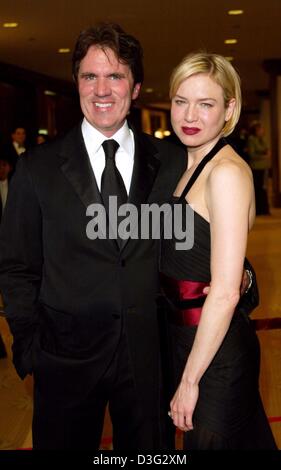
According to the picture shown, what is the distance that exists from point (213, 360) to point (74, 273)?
48cm

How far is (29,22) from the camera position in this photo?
1150cm

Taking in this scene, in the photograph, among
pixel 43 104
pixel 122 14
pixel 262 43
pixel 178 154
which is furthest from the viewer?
pixel 43 104

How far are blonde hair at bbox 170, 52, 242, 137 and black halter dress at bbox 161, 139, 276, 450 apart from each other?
0.14 meters

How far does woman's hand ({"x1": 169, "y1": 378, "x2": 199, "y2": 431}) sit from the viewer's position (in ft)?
6.52

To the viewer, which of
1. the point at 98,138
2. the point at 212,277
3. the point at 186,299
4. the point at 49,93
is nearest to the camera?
the point at 212,277

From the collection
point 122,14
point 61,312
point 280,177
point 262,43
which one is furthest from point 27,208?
point 280,177

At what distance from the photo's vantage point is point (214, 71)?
2.03m

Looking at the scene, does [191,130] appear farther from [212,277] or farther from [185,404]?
[185,404]

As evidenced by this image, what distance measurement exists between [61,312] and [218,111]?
75 centimetres

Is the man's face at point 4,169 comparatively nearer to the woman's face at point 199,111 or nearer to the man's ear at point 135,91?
A: the man's ear at point 135,91

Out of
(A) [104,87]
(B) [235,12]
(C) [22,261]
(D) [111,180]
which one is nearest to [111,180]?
(D) [111,180]

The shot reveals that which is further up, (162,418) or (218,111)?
(218,111)

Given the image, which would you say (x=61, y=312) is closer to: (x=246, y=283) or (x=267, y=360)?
(x=246, y=283)

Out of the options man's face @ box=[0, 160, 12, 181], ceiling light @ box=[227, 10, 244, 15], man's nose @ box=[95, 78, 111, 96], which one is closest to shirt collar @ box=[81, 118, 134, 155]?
man's nose @ box=[95, 78, 111, 96]
